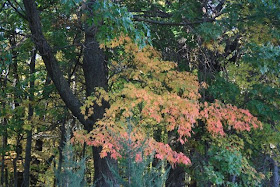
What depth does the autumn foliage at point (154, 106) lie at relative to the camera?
6441mm

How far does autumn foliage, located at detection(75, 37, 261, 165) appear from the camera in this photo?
6.44 metres

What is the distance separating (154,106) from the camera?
21.4ft

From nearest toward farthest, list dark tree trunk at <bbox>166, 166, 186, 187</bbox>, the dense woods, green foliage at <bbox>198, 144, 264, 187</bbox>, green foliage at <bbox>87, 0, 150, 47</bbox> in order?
green foliage at <bbox>87, 0, 150, 47</bbox>, the dense woods, green foliage at <bbox>198, 144, 264, 187</bbox>, dark tree trunk at <bbox>166, 166, 186, 187</bbox>

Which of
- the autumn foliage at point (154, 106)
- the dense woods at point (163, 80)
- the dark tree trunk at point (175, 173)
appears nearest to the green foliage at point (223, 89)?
the dense woods at point (163, 80)

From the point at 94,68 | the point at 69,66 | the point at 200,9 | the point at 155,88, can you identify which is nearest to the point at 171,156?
the point at 155,88

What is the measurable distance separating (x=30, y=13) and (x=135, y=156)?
13.9 feet

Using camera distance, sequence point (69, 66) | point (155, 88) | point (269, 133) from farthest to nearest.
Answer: point (69, 66), point (269, 133), point (155, 88)

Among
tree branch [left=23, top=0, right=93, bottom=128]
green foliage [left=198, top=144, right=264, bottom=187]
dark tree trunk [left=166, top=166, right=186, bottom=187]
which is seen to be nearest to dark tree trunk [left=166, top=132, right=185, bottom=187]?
dark tree trunk [left=166, top=166, right=186, bottom=187]

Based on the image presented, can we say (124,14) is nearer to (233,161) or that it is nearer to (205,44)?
(205,44)

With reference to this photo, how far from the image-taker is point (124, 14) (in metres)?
5.05

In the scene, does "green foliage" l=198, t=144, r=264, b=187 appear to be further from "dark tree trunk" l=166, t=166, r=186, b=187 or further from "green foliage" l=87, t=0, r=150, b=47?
"green foliage" l=87, t=0, r=150, b=47

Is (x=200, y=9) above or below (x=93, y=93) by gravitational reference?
above

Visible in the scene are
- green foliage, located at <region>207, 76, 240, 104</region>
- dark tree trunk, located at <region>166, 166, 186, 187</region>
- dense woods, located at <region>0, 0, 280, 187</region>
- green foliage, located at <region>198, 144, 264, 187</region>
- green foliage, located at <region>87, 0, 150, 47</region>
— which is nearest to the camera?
green foliage, located at <region>87, 0, 150, 47</region>

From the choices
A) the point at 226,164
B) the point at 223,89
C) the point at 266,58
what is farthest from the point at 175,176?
the point at 266,58
